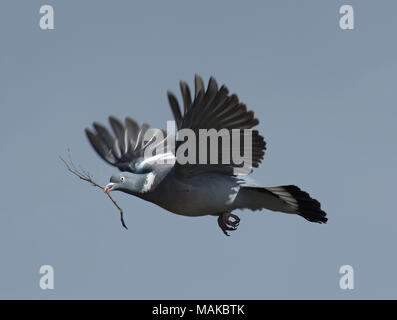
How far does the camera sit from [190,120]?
389 inches

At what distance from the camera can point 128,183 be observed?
1098cm

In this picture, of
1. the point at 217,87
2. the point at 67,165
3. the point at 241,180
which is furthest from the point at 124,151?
the point at 217,87

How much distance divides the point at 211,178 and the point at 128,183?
4.06 feet

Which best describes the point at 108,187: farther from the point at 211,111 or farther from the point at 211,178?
the point at 211,111

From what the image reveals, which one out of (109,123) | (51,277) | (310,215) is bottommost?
(51,277)

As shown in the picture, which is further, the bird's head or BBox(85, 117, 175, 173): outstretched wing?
BBox(85, 117, 175, 173): outstretched wing

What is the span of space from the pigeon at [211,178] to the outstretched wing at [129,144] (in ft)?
0.82

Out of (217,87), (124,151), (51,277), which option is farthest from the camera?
(124,151)

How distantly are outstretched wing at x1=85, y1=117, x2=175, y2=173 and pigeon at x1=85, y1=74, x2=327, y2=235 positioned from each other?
0.25m

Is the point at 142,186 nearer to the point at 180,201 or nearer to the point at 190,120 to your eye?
the point at 180,201

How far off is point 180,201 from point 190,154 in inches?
30.4

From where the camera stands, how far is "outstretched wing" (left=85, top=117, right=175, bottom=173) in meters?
12.7

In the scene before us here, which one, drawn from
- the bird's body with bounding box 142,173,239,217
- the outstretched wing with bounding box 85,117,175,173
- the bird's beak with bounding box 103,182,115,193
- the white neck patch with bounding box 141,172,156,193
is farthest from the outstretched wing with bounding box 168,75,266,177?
the outstretched wing with bounding box 85,117,175,173

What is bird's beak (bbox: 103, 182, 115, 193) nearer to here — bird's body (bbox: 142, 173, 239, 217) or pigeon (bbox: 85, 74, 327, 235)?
pigeon (bbox: 85, 74, 327, 235)
